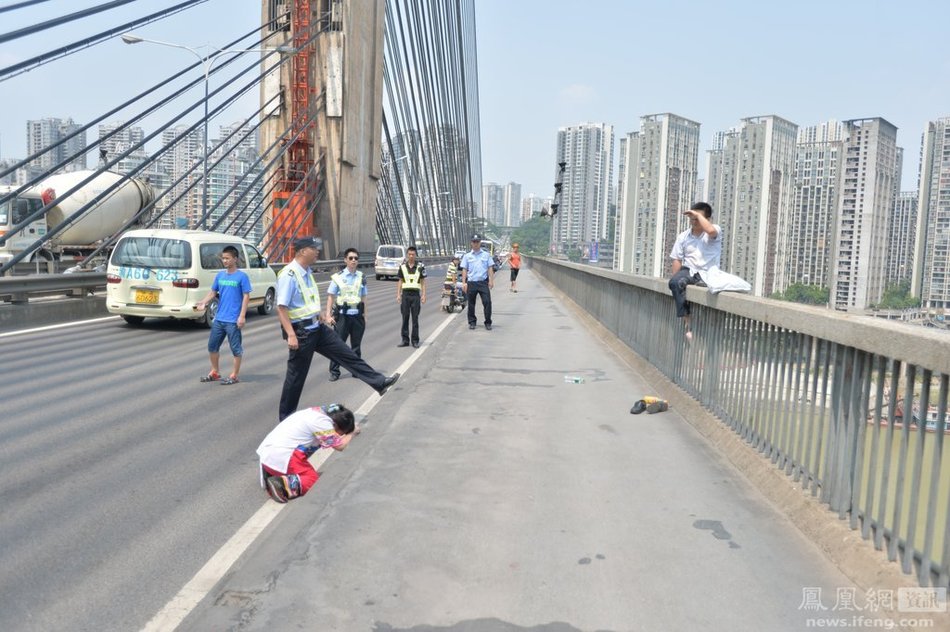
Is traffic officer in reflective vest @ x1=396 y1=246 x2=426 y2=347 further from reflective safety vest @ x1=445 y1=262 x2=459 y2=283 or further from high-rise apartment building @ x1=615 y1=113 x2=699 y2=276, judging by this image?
high-rise apartment building @ x1=615 y1=113 x2=699 y2=276

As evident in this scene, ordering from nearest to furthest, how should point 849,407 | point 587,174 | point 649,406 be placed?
1. point 849,407
2. point 649,406
3. point 587,174

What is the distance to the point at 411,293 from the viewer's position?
14.1m

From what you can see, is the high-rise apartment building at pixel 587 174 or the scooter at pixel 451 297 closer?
the scooter at pixel 451 297

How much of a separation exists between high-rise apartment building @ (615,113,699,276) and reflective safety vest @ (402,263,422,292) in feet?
64.2

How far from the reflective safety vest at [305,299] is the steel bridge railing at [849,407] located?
355 cm

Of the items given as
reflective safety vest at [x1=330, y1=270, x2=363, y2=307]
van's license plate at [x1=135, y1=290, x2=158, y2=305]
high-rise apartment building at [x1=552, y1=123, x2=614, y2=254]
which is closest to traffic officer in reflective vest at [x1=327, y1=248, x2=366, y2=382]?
reflective safety vest at [x1=330, y1=270, x2=363, y2=307]

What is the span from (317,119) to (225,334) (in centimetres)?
3077

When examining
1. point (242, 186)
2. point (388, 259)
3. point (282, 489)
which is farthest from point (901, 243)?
point (242, 186)

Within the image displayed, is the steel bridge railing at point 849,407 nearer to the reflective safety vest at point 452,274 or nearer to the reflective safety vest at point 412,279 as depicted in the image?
the reflective safety vest at point 412,279

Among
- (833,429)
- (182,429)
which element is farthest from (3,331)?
(833,429)

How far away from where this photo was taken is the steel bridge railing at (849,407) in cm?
353

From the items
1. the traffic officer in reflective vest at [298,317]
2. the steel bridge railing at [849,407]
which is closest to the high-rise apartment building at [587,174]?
the traffic officer in reflective vest at [298,317]

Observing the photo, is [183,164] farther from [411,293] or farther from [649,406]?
[649,406]

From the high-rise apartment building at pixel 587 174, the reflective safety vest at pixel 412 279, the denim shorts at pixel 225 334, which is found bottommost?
the denim shorts at pixel 225 334
